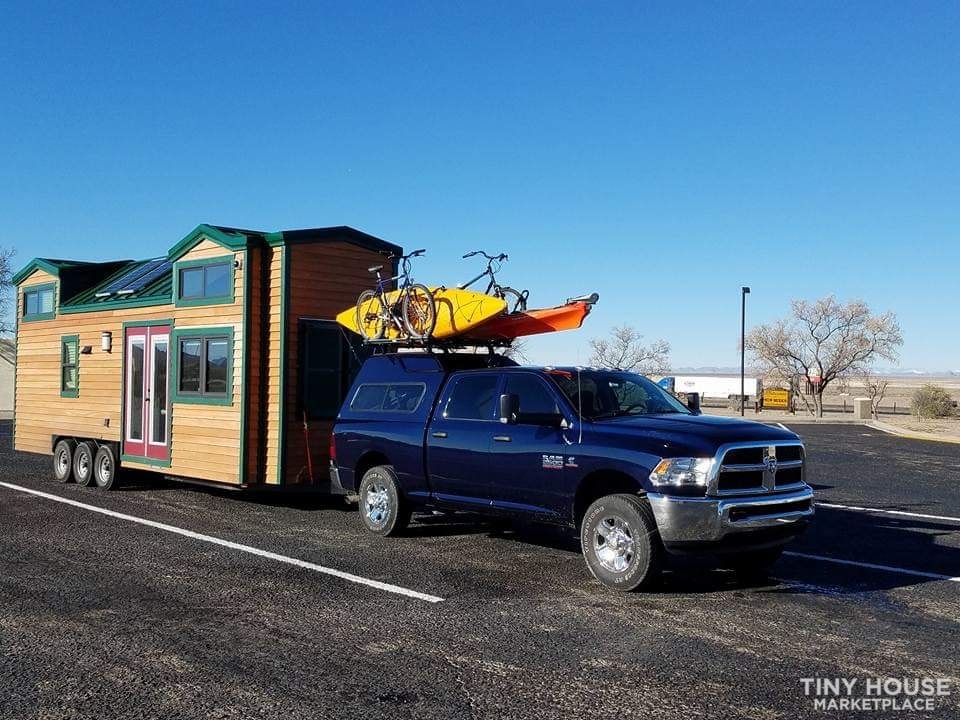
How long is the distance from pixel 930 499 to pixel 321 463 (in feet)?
31.1

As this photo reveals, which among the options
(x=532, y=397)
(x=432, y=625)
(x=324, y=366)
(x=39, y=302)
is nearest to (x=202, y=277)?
(x=324, y=366)

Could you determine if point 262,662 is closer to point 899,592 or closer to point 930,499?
point 899,592

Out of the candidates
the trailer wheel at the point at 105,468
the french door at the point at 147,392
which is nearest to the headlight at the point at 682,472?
the french door at the point at 147,392

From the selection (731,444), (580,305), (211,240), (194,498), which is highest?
(211,240)

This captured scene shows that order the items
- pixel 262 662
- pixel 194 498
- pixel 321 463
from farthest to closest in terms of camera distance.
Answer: pixel 194 498 < pixel 321 463 < pixel 262 662

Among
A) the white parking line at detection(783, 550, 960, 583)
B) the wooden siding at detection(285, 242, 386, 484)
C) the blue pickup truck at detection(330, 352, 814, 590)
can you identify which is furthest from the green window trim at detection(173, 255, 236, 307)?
the white parking line at detection(783, 550, 960, 583)

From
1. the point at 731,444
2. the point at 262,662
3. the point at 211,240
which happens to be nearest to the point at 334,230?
the point at 211,240

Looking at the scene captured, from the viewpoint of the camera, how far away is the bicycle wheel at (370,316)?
11055 mm

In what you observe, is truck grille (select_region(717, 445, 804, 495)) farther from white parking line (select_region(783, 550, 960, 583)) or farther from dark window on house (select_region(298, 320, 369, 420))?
dark window on house (select_region(298, 320, 369, 420))

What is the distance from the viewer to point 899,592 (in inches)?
295

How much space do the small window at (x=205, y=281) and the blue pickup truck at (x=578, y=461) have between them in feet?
8.69

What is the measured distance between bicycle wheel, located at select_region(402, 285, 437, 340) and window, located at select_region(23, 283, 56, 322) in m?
8.49

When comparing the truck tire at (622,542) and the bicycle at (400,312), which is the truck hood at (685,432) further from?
the bicycle at (400,312)

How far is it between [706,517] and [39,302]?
13.8 meters
